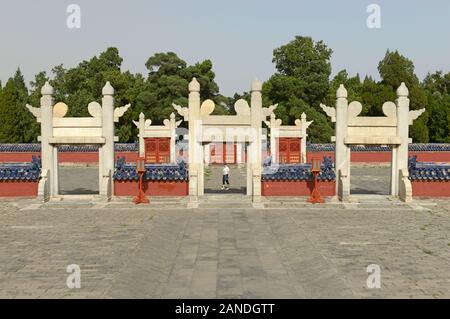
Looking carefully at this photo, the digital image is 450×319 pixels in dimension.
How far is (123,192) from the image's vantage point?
18438mm

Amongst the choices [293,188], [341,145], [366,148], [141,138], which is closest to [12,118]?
[141,138]

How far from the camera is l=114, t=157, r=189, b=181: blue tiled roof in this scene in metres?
18.3

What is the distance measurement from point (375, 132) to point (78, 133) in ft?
34.2

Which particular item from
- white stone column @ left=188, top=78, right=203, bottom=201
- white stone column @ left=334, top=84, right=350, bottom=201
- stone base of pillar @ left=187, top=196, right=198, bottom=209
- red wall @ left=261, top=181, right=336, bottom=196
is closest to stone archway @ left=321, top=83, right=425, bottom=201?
white stone column @ left=334, top=84, right=350, bottom=201

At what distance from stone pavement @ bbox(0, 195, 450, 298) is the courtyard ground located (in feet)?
0.07

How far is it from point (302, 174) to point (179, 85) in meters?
26.9

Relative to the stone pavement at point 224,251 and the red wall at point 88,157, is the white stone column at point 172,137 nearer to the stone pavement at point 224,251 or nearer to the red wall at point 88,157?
the red wall at point 88,157

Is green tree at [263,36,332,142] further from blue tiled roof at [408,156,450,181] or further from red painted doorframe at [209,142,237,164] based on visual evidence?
blue tiled roof at [408,156,450,181]

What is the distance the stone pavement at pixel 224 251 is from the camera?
745cm

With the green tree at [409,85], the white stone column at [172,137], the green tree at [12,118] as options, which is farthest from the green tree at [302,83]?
the green tree at [12,118]
